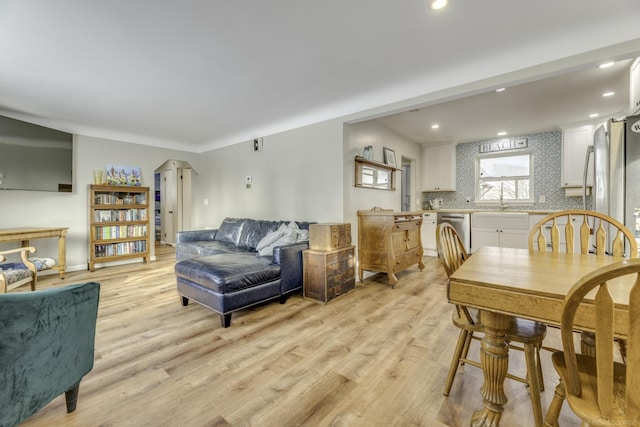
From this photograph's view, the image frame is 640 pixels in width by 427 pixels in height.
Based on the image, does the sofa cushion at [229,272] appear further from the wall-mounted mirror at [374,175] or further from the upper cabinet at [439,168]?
the upper cabinet at [439,168]

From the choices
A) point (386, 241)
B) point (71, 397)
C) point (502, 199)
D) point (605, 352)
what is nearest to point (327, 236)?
point (386, 241)

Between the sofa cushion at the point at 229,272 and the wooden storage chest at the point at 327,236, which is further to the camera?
the wooden storage chest at the point at 327,236

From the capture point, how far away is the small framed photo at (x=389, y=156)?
15.0ft

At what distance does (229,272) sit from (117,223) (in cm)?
349

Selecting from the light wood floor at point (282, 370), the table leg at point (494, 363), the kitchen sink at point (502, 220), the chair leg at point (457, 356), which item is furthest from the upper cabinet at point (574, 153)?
the table leg at point (494, 363)

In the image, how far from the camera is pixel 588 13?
6.22 feet

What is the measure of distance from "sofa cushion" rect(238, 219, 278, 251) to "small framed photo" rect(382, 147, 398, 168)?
A: 2.13 meters

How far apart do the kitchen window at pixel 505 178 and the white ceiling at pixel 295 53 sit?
4.94 feet

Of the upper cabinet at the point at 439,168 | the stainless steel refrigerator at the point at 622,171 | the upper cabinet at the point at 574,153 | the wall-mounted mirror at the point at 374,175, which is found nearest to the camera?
the stainless steel refrigerator at the point at 622,171

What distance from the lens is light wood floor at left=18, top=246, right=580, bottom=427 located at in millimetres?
1404

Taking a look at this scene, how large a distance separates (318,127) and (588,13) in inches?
109

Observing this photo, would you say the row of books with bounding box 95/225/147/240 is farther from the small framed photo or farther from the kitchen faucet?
the kitchen faucet

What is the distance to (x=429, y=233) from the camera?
5.45m

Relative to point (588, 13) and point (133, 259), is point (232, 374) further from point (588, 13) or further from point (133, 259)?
point (133, 259)
